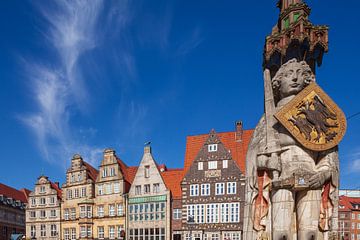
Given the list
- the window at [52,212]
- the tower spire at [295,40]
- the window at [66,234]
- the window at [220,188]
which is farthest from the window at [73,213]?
the tower spire at [295,40]

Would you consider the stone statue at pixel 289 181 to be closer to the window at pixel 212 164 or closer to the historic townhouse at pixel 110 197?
the window at pixel 212 164

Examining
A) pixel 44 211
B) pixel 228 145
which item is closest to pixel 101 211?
pixel 44 211

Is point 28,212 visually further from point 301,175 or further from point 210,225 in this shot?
point 301,175

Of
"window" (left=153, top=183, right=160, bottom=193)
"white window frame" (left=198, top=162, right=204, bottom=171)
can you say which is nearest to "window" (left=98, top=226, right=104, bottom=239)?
"window" (left=153, top=183, right=160, bottom=193)

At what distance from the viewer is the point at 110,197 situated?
3541cm

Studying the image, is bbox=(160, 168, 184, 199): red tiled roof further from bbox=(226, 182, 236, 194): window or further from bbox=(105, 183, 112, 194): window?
bbox=(105, 183, 112, 194): window

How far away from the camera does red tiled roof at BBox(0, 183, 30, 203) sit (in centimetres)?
5462

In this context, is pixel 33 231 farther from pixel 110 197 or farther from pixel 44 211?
pixel 110 197

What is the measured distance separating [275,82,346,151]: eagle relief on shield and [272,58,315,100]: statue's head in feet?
0.69

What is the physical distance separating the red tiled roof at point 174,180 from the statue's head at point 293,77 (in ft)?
82.7

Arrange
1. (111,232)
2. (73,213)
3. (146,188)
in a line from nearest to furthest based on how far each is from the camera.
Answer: (146,188), (111,232), (73,213)

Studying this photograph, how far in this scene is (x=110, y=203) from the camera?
35.3 metres

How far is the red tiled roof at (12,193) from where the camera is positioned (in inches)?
2151

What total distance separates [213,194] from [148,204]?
20.7 feet
